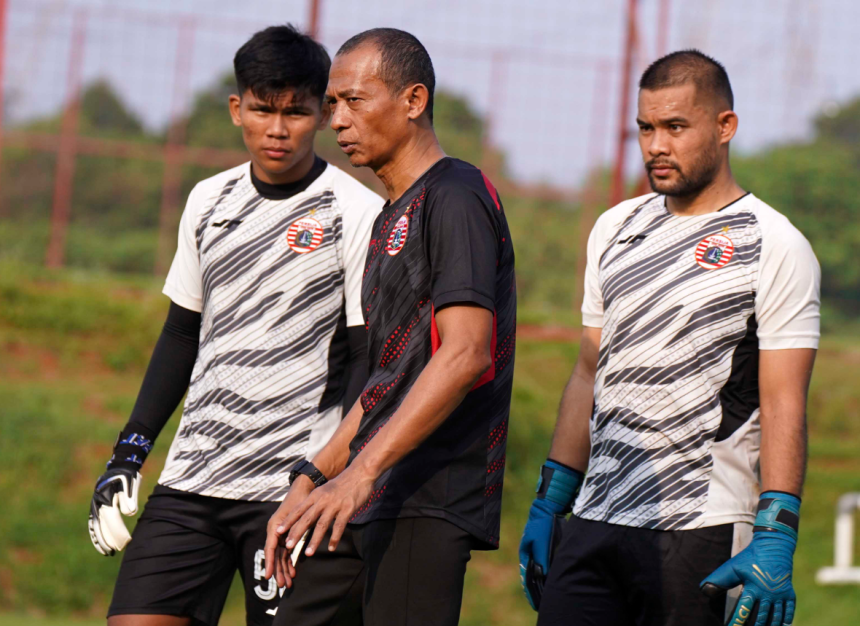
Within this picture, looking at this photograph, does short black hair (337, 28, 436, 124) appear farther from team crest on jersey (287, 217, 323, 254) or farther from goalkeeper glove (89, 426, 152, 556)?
goalkeeper glove (89, 426, 152, 556)

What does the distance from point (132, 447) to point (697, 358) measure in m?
1.97

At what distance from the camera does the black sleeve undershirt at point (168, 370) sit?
391cm

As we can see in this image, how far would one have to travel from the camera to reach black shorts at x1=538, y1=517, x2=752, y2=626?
3139 millimetres

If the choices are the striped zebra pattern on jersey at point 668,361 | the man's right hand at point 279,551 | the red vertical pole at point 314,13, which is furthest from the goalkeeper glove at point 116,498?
the red vertical pole at point 314,13

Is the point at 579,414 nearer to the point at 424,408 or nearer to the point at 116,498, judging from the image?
the point at 424,408

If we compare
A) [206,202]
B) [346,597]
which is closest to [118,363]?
[206,202]

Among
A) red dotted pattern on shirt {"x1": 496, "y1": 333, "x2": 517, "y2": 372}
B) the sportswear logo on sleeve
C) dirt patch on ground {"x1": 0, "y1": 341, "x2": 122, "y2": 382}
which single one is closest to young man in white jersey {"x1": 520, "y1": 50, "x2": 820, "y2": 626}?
red dotted pattern on shirt {"x1": 496, "y1": 333, "x2": 517, "y2": 372}

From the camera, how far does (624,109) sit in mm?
9430

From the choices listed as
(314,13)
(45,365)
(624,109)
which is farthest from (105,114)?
(624,109)

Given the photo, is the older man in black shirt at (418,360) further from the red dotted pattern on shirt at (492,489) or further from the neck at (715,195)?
the neck at (715,195)

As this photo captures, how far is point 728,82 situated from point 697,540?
A: 1434 mm

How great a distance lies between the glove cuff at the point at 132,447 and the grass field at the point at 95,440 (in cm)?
407

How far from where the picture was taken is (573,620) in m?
3.34

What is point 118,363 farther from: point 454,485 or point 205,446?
point 454,485
